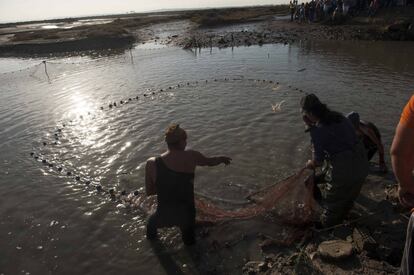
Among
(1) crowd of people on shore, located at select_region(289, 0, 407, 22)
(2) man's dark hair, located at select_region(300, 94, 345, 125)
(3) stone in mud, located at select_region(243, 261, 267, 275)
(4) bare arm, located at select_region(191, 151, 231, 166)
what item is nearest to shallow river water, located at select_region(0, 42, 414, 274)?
(3) stone in mud, located at select_region(243, 261, 267, 275)

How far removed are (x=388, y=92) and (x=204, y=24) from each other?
39.1 metres

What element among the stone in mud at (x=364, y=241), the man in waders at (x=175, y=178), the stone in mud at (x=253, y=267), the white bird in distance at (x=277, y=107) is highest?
the man in waders at (x=175, y=178)

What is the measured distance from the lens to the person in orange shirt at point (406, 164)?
2.75m

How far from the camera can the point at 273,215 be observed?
608cm

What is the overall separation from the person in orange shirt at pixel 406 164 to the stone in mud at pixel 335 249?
4.92 ft

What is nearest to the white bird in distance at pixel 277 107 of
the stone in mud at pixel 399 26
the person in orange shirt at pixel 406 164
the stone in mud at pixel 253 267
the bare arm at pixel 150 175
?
the stone in mud at pixel 253 267

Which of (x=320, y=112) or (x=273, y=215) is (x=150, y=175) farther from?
(x=320, y=112)

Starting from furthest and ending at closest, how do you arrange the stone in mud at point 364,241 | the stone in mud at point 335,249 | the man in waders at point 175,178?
the man in waders at point 175,178 < the stone in mud at point 364,241 < the stone in mud at point 335,249

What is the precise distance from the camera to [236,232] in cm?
588

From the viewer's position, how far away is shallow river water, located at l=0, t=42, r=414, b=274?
6.05 meters

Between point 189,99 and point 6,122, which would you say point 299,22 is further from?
point 6,122

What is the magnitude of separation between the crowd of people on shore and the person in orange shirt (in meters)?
31.2

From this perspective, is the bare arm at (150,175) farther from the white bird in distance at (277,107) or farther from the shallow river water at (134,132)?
the white bird in distance at (277,107)

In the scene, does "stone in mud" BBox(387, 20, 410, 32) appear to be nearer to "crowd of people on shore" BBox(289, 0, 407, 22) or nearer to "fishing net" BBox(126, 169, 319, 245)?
"crowd of people on shore" BBox(289, 0, 407, 22)
